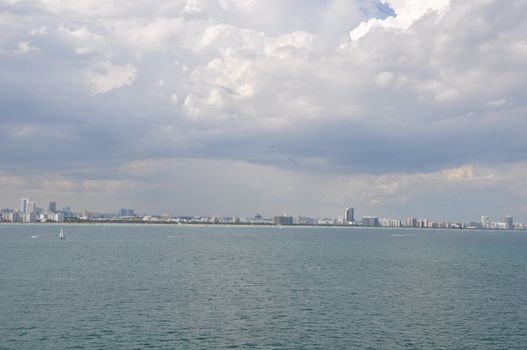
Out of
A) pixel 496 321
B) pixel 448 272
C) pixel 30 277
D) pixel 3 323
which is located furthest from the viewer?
pixel 448 272

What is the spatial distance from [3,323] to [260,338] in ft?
110

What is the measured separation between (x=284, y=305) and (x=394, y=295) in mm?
23336

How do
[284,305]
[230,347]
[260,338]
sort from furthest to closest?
[284,305], [260,338], [230,347]

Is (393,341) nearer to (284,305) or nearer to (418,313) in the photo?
(418,313)

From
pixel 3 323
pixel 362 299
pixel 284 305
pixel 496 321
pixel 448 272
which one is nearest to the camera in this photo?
pixel 3 323

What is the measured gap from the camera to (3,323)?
64.8 metres

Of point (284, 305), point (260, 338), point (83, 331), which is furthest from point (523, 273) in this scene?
point (83, 331)

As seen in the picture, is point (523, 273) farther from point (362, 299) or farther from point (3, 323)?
point (3, 323)

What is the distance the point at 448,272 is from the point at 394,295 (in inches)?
1884

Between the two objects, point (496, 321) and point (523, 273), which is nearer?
point (496, 321)

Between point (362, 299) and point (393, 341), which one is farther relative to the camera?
point (362, 299)

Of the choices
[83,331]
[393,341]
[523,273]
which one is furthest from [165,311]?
[523,273]

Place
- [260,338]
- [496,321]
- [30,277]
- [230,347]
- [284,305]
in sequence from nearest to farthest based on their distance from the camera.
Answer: [230,347], [260,338], [496,321], [284,305], [30,277]

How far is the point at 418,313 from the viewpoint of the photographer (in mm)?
75625
